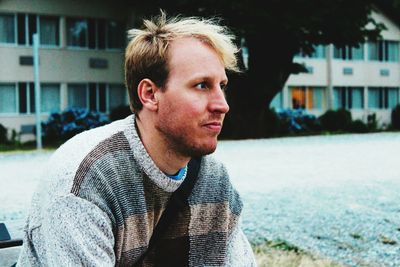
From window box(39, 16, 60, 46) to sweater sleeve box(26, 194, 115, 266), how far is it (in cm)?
3000

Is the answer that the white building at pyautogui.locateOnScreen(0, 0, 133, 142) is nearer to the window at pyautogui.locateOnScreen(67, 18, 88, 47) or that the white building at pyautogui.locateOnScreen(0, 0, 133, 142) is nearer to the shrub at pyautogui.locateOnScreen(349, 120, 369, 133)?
the window at pyautogui.locateOnScreen(67, 18, 88, 47)

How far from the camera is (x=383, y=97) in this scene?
4400 centimetres

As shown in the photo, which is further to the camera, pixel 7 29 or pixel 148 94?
pixel 7 29

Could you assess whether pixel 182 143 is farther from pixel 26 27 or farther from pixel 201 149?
pixel 26 27

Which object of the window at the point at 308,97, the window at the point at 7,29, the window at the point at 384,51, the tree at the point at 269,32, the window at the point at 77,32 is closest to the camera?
the tree at the point at 269,32

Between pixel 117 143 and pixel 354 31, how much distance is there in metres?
25.5

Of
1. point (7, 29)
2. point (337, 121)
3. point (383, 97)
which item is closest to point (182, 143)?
point (7, 29)

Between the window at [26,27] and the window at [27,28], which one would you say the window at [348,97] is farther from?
the window at [26,27]

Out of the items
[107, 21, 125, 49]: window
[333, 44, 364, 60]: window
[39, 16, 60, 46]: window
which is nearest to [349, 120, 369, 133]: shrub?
[333, 44, 364, 60]: window

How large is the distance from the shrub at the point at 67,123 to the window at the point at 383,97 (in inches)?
836

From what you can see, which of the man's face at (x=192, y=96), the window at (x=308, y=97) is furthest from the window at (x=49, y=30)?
the man's face at (x=192, y=96)

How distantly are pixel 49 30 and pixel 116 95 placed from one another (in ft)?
14.5

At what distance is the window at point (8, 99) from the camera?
29.6 m

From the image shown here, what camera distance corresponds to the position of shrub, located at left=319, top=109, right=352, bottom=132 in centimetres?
3456
